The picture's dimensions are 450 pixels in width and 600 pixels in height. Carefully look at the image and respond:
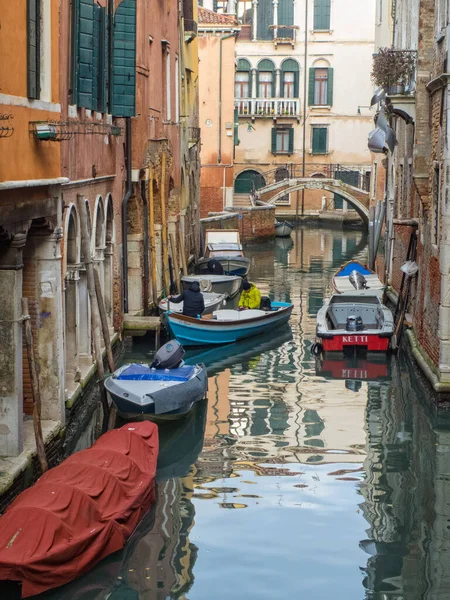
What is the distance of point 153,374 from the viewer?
13.0 meters

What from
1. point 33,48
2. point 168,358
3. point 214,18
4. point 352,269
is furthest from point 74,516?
point 214,18

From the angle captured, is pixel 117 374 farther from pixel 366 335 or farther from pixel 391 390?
pixel 366 335

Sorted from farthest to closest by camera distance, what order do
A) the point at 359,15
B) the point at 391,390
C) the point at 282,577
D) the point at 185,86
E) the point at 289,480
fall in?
1. the point at 359,15
2. the point at 185,86
3. the point at 391,390
4. the point at 289,480
5. the point at 282,577

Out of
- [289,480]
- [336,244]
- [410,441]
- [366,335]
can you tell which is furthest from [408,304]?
[336,244]

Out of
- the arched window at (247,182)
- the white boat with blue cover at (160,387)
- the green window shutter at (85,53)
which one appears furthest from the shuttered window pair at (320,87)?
the white boat with blue cover at (160,387)

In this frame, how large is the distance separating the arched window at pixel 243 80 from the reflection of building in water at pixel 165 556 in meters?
39.0

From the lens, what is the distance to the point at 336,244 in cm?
3922

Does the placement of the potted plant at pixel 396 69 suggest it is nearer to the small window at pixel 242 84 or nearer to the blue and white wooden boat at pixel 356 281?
the blue and white wooden boat at pixel 356 281

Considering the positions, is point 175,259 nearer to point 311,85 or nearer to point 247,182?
point 247,182

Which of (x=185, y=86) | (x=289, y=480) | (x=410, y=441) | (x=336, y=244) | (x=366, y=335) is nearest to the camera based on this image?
(x=289, y=480)

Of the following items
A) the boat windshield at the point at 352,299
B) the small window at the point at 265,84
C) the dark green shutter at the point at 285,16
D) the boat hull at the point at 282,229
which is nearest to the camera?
the boat windshield at the point at 352,299

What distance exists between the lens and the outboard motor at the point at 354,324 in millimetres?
17609

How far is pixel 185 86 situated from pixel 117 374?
16135 millimetres

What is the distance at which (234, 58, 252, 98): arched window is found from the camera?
156 ft
